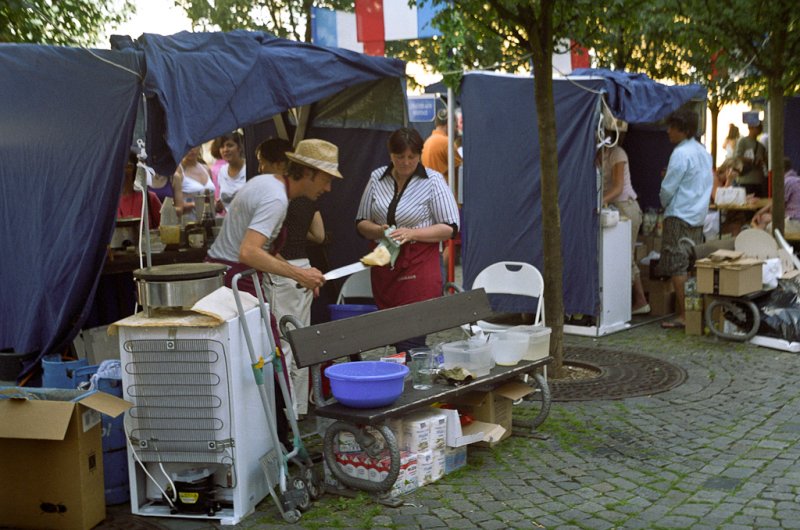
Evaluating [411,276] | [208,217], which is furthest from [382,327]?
[208,217]

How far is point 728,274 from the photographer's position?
832cm

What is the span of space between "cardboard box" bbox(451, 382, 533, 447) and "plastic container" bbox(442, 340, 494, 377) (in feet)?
0.74

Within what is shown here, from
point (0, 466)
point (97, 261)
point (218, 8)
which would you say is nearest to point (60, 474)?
point (0, 466)

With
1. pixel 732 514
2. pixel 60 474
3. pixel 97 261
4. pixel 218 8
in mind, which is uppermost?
pixel 218 8

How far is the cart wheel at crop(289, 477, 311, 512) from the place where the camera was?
185 inches

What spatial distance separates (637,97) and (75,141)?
18.6 feet

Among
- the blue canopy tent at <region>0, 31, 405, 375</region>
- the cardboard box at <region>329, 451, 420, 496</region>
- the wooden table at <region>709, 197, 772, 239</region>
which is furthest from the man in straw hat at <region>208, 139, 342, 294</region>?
the wooden table at <region>709, 197, 772, 239</region>

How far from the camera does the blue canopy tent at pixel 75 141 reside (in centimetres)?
522

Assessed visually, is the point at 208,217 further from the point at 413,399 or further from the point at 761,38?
the point at 761,38

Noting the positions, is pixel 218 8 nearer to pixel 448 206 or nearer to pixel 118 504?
pixel 448 206

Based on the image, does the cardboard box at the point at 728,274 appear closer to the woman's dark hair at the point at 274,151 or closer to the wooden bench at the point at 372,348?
the wooden bench at the point at 372,348

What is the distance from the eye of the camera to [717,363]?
789 cm

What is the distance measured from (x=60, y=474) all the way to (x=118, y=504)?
52 centimetres

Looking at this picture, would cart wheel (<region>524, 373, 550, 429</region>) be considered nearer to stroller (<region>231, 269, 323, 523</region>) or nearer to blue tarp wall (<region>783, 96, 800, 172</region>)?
stroller (<region>231, 269, 323, 523</region>)
